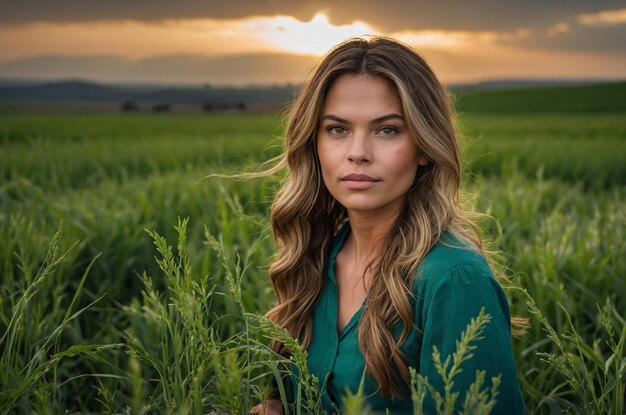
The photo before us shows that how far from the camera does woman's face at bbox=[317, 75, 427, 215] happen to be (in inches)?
70.0

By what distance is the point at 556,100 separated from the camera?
4406cm

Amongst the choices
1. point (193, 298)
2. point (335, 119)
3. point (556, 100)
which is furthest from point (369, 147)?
point (556, 100)

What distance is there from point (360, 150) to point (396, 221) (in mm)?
287

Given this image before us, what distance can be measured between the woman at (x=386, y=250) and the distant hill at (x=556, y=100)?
117ft

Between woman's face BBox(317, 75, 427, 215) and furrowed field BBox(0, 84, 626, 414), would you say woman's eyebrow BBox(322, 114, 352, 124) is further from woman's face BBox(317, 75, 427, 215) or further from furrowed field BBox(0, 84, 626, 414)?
furrowed field BBox(0, 84, 626, 414)

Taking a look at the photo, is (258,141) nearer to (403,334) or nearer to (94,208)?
(94,208)

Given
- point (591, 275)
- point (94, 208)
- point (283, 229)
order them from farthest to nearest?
point (94, 208)
point (591, 275)
point (283, 229)

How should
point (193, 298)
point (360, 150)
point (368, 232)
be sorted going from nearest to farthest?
point (193, 298) < point (360, 150) < point (368, 232)

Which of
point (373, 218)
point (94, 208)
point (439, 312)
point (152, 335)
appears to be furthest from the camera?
point (94, 208)

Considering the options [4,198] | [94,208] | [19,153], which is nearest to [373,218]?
[94,208]

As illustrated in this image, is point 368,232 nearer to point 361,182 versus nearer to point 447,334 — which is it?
point 361,182

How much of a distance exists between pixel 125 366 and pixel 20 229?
113 centimetres

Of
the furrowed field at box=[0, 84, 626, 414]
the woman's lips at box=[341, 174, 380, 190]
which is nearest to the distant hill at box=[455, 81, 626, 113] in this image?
the furrowed field at box=[0, 84, 626, 414]

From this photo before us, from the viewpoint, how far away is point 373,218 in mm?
1951
